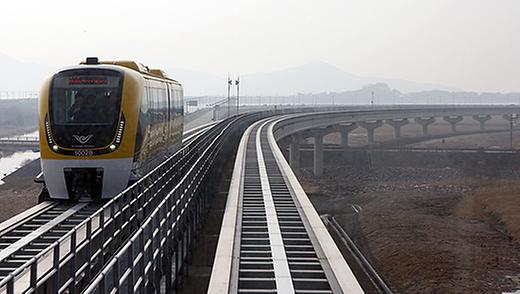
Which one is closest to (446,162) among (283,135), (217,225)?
(283,135)

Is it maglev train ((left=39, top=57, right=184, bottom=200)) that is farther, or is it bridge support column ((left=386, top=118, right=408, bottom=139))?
bridge support column ((left=386, top=118, right=408, bottom=139))

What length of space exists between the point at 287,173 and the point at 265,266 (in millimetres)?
12907

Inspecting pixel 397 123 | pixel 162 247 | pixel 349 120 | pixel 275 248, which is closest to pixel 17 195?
pixel 275 248

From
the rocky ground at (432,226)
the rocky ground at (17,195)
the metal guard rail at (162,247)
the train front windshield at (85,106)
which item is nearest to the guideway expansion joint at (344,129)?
the rocky ground at (432,226)

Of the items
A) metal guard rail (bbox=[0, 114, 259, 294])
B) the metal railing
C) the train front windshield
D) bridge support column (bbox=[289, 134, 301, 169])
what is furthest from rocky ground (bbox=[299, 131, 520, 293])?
the train front windshield

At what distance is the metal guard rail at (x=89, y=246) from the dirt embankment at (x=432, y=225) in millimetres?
10521

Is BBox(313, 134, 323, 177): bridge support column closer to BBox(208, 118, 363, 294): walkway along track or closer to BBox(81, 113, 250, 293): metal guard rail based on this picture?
BBox(208, 118, 363, 294): walkway along track

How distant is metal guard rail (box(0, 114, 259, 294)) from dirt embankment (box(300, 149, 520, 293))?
34.5ft

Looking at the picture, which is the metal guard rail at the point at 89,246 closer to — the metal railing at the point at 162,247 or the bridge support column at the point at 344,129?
the metal railing at the point at 162,247

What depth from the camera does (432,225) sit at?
3198 centimetres

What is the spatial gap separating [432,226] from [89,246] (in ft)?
85.3

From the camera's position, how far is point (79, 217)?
1446 centimetres

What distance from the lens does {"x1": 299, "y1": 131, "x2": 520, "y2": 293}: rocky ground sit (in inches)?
864

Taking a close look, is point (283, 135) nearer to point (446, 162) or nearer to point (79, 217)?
point (446, 162)
